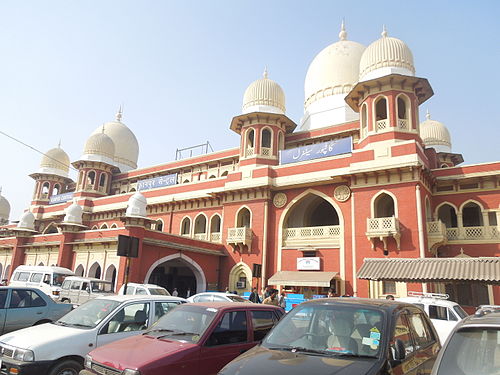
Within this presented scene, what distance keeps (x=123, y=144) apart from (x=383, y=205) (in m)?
28.6

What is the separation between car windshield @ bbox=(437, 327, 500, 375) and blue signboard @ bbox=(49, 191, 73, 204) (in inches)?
1449

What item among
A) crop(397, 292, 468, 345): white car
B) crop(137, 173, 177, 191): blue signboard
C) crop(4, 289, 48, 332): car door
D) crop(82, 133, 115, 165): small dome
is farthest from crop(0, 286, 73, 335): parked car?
→ crop(82, 133, 115, 165): small dome

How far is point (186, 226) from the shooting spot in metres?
28.0

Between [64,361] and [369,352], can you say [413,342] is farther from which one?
[64,361]

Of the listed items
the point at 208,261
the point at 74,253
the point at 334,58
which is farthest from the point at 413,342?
the point at 334,58

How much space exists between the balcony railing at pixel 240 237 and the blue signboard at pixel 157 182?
959 centimetres

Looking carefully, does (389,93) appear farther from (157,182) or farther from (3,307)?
(3,307)

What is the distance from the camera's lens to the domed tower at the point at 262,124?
24453 mm

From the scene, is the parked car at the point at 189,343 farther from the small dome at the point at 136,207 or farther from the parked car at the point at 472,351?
the small dome at the point at 136,207

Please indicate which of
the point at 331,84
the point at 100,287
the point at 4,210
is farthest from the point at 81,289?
the point at 4,210

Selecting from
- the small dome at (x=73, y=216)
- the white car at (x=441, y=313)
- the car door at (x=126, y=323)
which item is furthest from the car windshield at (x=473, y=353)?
the small dome at (x=73, y=216)

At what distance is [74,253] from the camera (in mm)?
24297

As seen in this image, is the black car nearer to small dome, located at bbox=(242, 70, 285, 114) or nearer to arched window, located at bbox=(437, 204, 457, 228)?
arched window, located at bbox=(437, 204, 457, 228)

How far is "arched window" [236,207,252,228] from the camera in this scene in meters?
23.8
